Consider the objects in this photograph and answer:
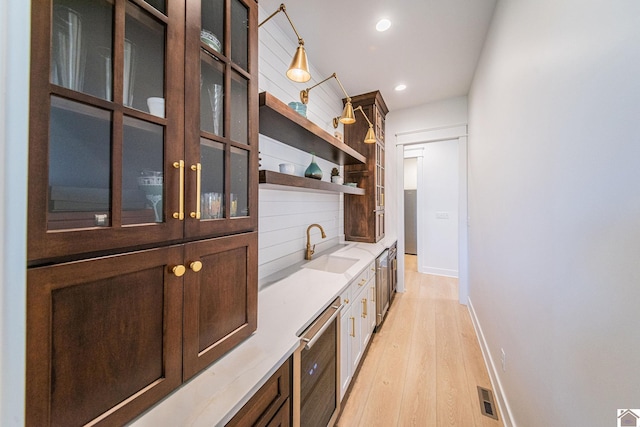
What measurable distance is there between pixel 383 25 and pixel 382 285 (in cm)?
252

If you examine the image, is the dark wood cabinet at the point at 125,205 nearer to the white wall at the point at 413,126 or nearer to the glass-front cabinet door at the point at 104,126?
the glass-front cabinet door at the point at 104,126

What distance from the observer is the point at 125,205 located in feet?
2.03

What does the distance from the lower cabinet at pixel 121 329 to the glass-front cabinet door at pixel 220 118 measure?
143mm

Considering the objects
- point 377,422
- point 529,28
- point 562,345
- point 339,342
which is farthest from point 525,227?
point 377,422

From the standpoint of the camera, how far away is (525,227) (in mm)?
1250

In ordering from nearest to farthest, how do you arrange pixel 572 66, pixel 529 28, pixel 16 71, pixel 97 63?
pixel 16 71
pixel 97 63
pixel 572 66
pixel 529 28

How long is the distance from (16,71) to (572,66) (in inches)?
60.4

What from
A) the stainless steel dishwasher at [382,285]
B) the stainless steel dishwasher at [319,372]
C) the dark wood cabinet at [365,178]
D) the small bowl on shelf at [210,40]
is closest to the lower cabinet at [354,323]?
the stainless steel dishwasher at [319,372]

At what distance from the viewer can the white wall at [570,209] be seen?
62 centimetres

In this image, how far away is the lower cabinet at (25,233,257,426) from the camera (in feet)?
1.54

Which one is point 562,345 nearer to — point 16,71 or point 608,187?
point 608,187

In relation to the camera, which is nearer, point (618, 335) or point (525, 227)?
point (618, 335)

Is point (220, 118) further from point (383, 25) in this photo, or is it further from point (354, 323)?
point (383, 25)

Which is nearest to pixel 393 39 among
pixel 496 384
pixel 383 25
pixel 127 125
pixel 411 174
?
pixel 383 25
